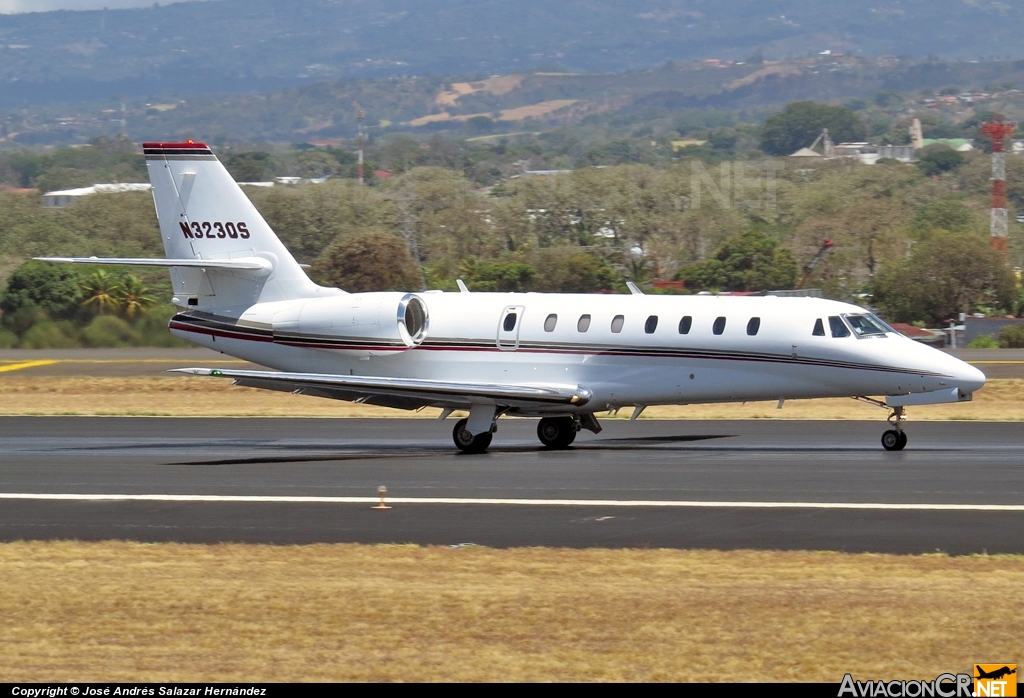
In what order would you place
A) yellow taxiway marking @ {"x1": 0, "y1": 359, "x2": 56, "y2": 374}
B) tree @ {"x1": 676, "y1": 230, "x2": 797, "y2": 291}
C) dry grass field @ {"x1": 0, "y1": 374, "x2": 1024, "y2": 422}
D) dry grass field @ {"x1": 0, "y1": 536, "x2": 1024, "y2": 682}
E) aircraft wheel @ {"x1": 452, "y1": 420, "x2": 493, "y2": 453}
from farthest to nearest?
tree @ {"x1": 676, "y1": 230, "x2": 797, "y2": 291} < yellow taxiway marking @ {"x1": 0, "y1": 359, "x2": 56, "y2": 374} < dry grass field @ {"x1": 0, "y1": 374, "x2": 1024, "y2": 422} < aircraft wheel @ {"x1": 452, "y1": 420, "x2": 493, "y2": 453} < dry grass field @ {"x1": 0, "y1": 536, "x2": 1024, "y2": 682}

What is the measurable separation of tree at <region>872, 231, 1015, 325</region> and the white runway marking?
56.2 m

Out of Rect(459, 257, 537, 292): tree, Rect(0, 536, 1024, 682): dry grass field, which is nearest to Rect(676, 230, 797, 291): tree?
Rect(459, 257, 537, 292): tree

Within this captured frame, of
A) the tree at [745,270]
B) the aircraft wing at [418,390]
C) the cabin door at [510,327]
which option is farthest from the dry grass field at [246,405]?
the tree at [745,270]

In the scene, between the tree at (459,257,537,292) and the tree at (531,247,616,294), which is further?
the tree at (459,257,537,292)

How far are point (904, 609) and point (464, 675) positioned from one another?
363cm

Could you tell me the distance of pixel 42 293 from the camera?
177 feet

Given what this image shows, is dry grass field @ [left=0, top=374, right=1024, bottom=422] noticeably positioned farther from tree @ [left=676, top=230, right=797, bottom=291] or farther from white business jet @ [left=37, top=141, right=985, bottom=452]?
tree @ [left=676, top=230, right=797, bottom=291]

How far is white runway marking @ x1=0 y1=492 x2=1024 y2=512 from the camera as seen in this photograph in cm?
1656

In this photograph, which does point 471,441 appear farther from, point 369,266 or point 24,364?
point 369,266

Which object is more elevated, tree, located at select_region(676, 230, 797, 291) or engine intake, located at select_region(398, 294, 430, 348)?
engine intake, located at select_region(398, 294, 430, 348)

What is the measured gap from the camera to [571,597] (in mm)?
11695

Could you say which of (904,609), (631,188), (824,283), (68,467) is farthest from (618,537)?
(631,188)

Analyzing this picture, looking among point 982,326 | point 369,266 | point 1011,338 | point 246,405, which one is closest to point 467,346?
point 246,405

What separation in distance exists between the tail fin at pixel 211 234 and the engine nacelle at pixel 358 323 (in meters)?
0.68
